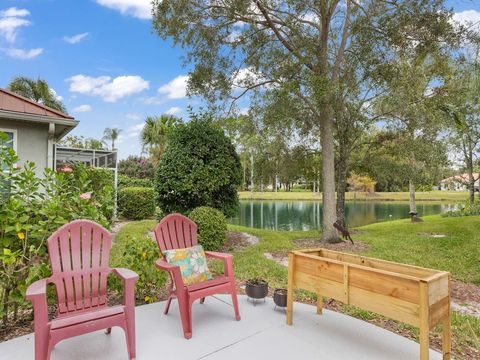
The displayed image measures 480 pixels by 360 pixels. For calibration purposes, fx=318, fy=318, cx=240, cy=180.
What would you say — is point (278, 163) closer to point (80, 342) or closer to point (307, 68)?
point (307, 68)

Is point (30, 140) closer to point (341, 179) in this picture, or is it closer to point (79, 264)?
point (79, 264)

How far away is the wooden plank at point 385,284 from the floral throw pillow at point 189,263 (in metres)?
1.33

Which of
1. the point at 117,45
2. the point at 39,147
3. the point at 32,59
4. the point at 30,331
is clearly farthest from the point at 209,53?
the point at 32,59

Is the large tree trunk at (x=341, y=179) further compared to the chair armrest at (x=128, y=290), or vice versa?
the large tree trunk at (x=341, y=179)

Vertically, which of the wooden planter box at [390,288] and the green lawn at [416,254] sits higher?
the wooden planter box at [390,288]

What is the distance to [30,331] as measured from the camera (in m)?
2.61

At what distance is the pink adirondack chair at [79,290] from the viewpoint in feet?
6.14

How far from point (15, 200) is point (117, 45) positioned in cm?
1113

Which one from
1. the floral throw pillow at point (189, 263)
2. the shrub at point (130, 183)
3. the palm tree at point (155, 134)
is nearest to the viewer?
the floral throw pillow at point (189, 263)

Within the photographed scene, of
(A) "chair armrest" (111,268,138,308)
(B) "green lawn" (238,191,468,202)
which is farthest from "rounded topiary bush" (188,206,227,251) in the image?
(B) "green lawn" (238,191,468,202)

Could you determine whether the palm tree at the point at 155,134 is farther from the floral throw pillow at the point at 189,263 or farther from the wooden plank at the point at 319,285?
the wooden plank at the point at 319,285

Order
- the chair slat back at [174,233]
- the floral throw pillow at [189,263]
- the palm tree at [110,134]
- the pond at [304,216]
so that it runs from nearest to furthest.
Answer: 1. the floral throw pillow at [189,263]
2. the chair slat back at [174,233]
3. the pond at [304,216]
4. the palm tree at [110,134]

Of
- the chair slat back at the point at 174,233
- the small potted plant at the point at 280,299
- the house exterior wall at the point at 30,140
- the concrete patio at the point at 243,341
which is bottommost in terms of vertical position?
the concrete patio at the point at 243,341

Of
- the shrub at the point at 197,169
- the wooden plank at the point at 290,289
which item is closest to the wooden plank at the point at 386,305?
the wooden plank at the point at 290,289
